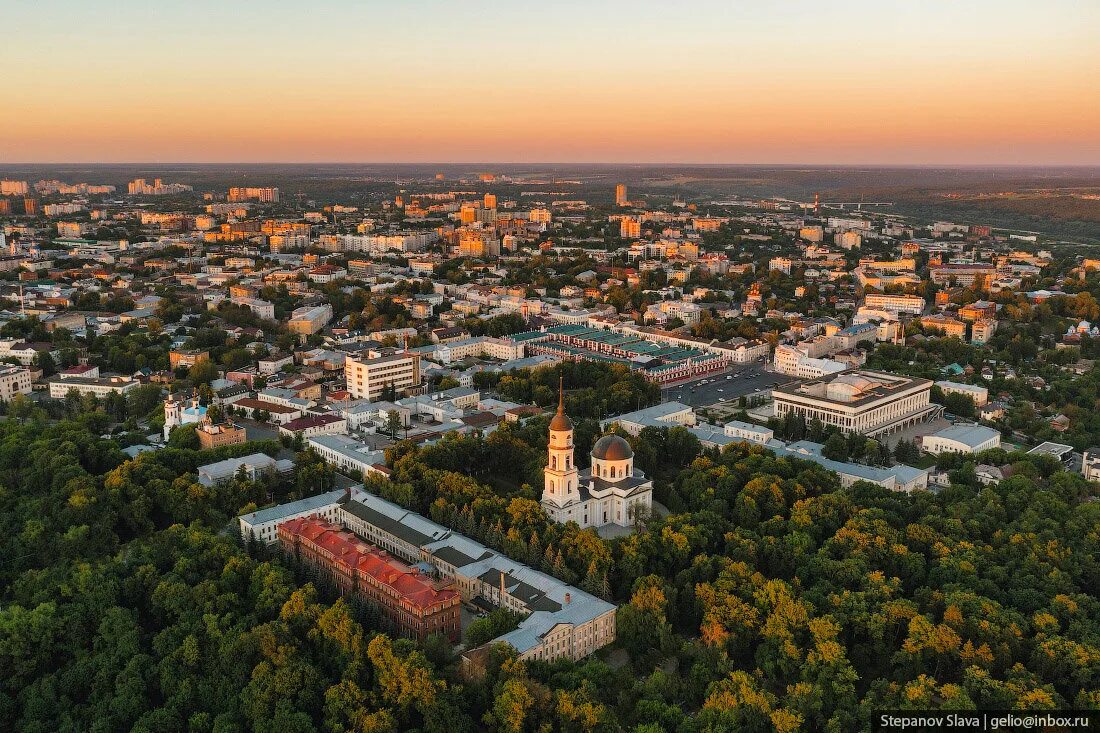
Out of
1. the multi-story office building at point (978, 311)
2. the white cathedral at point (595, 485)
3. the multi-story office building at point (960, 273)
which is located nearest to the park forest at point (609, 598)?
the white cathedral at point (595, 485)

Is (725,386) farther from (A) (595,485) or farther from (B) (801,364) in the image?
(A) (595,485)

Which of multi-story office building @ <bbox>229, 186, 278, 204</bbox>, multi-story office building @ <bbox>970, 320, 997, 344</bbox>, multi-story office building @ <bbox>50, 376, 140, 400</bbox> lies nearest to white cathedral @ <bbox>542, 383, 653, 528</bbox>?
multi-story office building @ <bbox>50, 376, 140, 400</bbox>

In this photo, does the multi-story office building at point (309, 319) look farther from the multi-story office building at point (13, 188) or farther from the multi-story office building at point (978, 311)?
the multi-story office building at point (13, 188)

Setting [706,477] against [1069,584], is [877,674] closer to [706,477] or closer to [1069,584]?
[1069,584]

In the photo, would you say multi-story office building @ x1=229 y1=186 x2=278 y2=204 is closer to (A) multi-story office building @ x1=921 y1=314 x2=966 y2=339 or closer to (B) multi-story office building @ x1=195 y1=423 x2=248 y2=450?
(A) multi-story office building @ x1=921 y1=314 x2=966 y2=339

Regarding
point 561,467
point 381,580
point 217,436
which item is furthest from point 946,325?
point 381,580
